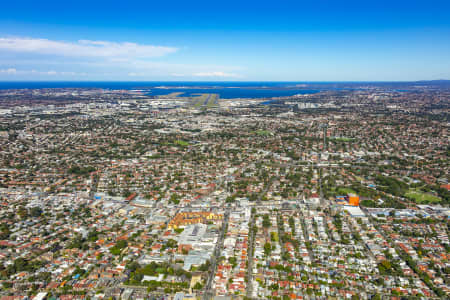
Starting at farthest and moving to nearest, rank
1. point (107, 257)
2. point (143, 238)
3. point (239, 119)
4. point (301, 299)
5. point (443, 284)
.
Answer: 1. point (239, 119)
2. point (143, 238)
3. point (107, 257)
4. point (443, 284)
5. point (301, 299)

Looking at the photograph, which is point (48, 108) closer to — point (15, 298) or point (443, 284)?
point (15, 298)

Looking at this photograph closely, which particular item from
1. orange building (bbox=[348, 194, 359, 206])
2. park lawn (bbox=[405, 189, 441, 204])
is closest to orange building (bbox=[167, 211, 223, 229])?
orange building (bbox=[348, 194, 359, 206])

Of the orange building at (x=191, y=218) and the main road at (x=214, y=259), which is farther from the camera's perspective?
the orange building at (x=191, y=218)

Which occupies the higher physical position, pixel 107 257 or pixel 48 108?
pixel 48 108

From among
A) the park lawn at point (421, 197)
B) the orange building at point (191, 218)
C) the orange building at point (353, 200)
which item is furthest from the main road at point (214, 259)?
the park lawn at point (421, 197)

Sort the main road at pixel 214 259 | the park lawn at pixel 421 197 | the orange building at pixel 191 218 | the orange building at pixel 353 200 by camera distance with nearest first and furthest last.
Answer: the main road at pixel 214 259
the orange building at pixel 191 218
the orange building at pixel 353 200
the park lawn at pixel 421 197

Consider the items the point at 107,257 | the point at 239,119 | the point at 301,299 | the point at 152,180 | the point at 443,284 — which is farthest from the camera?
the point at 239,119

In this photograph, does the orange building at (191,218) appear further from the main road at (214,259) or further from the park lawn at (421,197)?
the park lawn at (421,197)

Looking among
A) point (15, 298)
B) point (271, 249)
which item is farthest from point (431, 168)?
point (15, 298)

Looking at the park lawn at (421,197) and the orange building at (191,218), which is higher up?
the orange building at (191,218)
